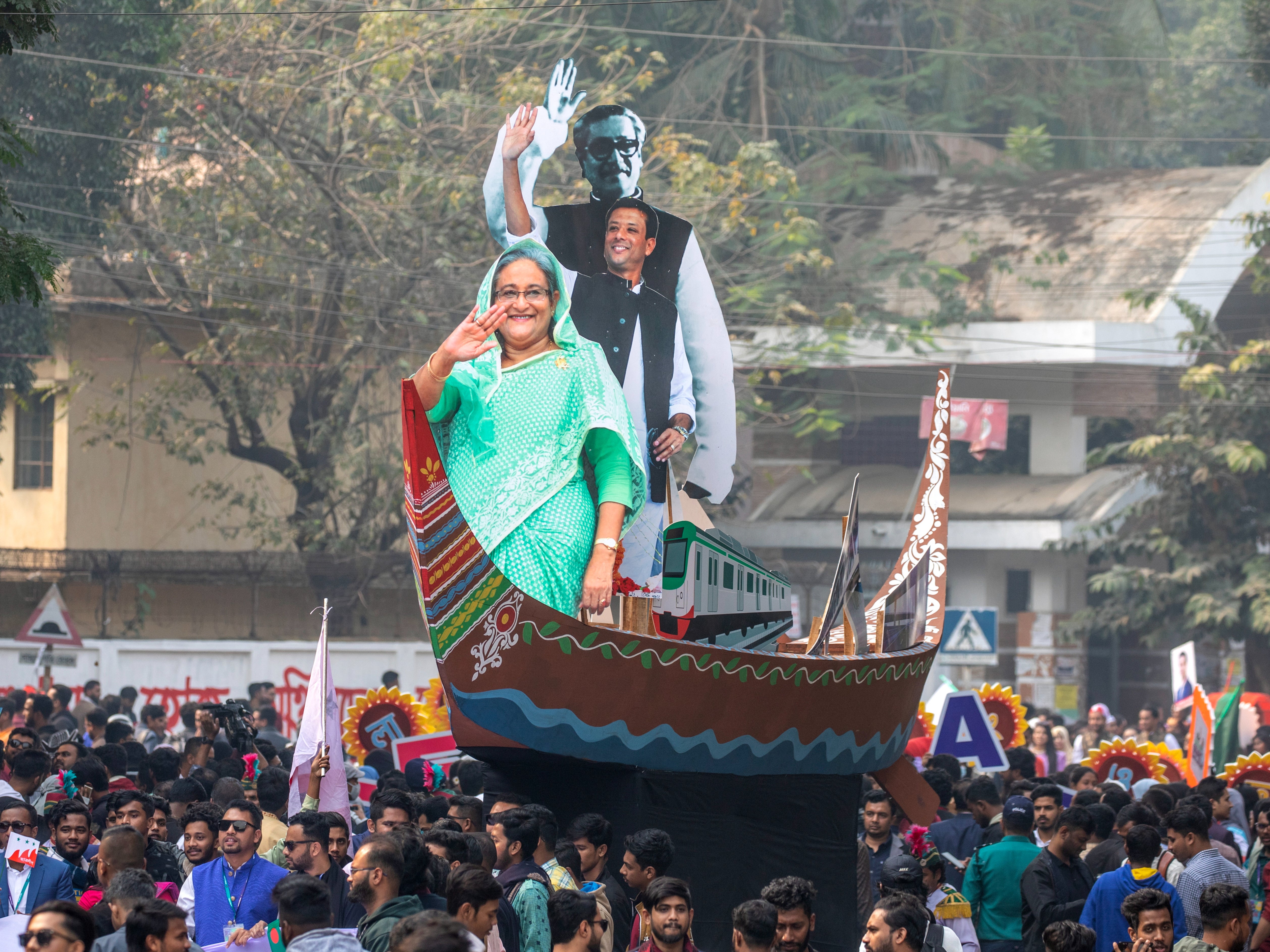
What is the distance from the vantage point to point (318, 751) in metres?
8.07

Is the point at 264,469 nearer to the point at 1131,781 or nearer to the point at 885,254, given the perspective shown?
the point at 885,254

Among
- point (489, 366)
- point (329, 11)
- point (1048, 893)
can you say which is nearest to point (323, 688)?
point (489, 366)

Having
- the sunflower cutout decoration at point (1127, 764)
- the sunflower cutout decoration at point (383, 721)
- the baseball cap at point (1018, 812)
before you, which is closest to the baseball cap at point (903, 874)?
the baseball cap at point (1018, 812)

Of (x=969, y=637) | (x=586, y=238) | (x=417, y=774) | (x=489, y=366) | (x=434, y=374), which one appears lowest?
(x=417, y=774)

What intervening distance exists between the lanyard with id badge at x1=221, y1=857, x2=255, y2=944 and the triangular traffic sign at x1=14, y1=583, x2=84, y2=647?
1095cm

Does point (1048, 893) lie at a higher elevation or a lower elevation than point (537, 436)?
lower

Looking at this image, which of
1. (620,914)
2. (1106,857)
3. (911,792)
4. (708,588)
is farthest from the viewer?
(911,792)

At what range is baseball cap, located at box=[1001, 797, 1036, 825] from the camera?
799cm

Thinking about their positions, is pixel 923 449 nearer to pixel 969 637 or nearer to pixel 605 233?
pixel 969 637

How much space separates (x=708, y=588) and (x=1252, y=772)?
442 cm

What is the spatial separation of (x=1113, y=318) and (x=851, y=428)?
4581mm

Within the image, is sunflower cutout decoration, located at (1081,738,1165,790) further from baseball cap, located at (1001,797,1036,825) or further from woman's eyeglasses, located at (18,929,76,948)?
woman's eyeglasses, located at (18,929,76,948)

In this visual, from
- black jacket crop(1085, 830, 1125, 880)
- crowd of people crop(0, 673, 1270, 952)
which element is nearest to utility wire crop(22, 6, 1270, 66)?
crowd of people crop(0, 673, 1270, 952)

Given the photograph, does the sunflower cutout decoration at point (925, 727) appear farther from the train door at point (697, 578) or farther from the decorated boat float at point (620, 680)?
the train door at point (697, 578)
